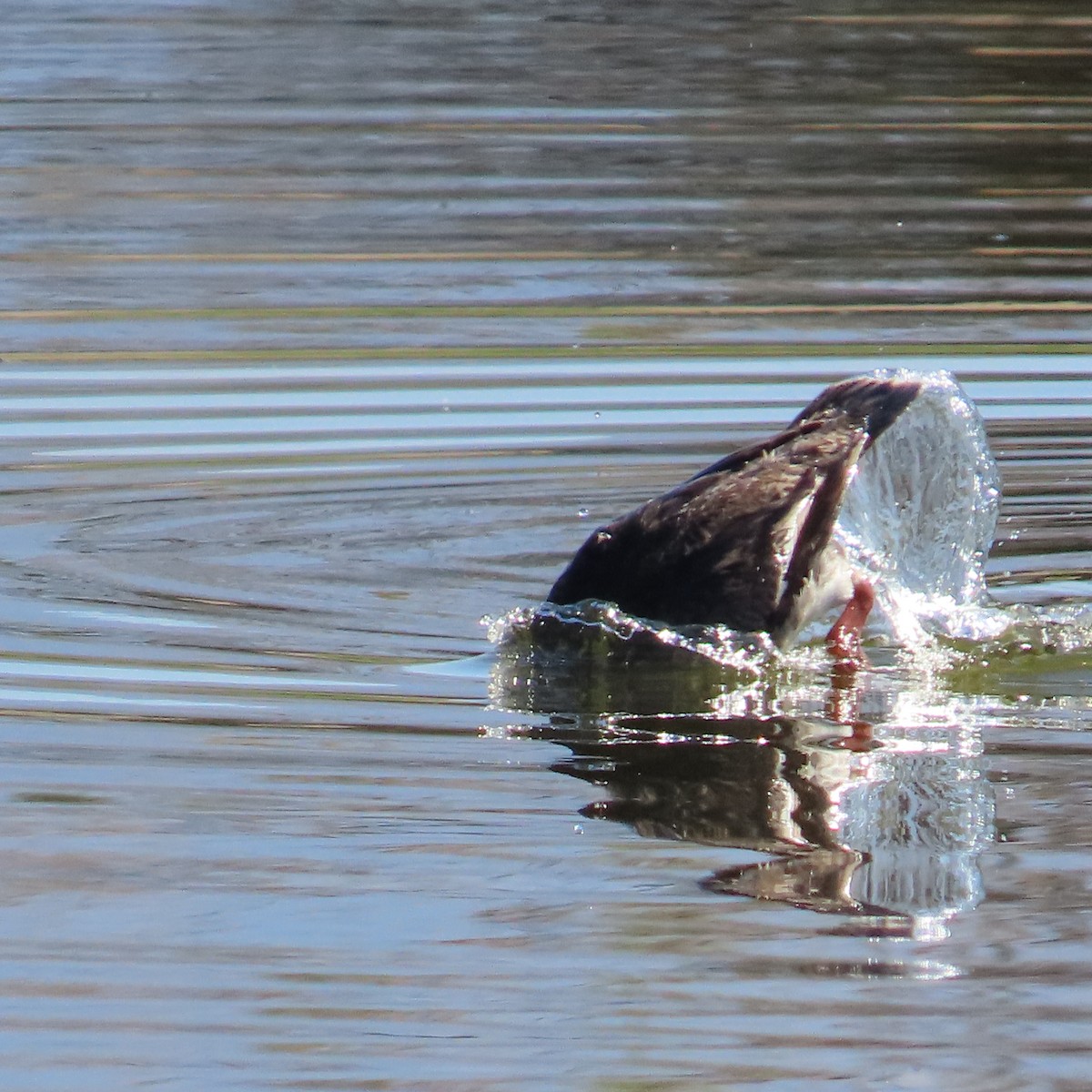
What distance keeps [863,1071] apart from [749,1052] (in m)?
0.17

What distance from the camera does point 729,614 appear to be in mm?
6293

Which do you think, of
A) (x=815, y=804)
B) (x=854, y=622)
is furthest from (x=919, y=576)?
(x=815, y=804)

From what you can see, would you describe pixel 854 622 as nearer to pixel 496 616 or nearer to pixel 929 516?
pixel 929 516

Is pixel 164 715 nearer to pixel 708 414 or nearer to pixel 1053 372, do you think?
pixel 708 414

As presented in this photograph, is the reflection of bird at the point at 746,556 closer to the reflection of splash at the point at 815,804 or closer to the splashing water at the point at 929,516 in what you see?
the splashing water at the point at 929,516

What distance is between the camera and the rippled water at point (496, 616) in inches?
155

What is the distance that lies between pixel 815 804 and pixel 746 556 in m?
1.45

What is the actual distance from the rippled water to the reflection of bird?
0.52 feet

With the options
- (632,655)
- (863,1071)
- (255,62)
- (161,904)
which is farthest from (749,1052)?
(255,62)

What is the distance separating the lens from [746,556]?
20.8ft

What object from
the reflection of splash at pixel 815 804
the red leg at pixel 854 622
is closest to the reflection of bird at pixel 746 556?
Answer: the red leg at pixel 854 622

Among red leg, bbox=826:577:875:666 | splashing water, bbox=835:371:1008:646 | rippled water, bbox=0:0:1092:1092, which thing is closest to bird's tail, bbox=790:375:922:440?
splashing water, bbox=835:371:1008:646

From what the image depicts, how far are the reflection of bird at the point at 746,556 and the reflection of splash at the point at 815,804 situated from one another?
681 mm

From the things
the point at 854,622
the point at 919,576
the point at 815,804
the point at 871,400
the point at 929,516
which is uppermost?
the point at 871,400
